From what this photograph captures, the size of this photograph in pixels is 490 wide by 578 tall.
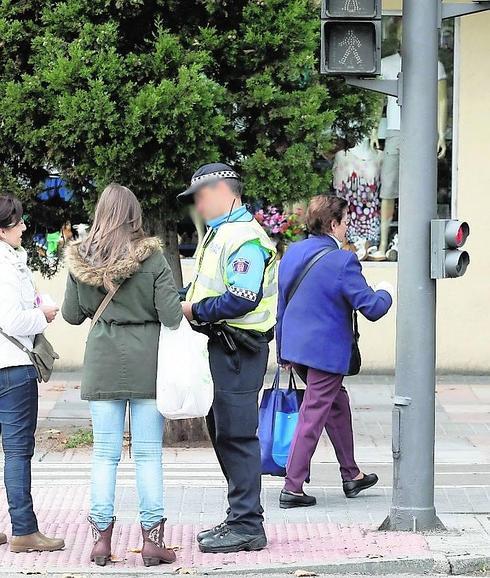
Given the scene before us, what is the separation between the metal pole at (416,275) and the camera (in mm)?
6305

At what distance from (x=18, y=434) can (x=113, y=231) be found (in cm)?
114

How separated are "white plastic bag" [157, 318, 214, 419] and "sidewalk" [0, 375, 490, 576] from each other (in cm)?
83

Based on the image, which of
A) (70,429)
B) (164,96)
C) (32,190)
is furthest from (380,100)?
(70,429)

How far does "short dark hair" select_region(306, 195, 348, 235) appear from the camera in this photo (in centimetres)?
720

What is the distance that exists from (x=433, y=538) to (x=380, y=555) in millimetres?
427

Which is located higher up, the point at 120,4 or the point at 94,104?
the point at 120,4

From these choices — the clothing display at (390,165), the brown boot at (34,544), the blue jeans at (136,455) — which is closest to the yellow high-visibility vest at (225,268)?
the blue jeans at (136,455)

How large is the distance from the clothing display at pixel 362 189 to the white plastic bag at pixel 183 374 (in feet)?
24.0

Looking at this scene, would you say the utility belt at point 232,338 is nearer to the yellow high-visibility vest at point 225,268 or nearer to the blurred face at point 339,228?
the yellow high-visibility vest at point 225,268

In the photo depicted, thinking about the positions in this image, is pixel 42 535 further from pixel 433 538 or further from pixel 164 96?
pixel 164 96

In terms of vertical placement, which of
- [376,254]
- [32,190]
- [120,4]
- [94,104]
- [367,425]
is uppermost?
[120,4]

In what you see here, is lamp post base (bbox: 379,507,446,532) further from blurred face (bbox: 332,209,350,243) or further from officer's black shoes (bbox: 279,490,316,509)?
blurred face (bbox: 332,209,350,243)

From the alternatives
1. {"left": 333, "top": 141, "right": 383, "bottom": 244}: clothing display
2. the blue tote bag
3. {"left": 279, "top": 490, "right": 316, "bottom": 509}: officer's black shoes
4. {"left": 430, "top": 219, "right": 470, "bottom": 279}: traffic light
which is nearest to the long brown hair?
{"left": 430, "top": 219, "right": 470, "bottom": 279}: traffic light

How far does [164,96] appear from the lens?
25.5 ft
